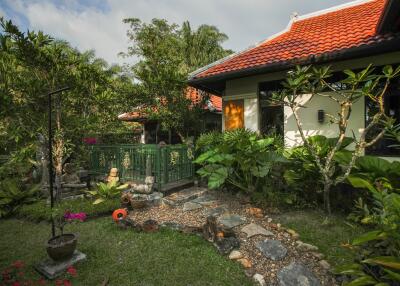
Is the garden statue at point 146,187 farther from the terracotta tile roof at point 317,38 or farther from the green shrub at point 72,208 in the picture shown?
the terracotta tile roof at point 317,38

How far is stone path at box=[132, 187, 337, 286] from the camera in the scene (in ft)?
9.96

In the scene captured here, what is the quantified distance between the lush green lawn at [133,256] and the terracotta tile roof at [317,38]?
15.2 ft

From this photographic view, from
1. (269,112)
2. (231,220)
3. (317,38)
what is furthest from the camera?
(269,112)

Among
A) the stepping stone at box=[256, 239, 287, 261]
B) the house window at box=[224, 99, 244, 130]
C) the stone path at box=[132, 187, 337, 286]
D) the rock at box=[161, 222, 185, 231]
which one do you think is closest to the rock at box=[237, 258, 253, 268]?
the stone path at box=[132, 187, 337, 286]

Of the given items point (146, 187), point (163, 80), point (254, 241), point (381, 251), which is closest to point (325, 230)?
point (254, 241)

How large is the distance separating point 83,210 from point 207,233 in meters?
3.04

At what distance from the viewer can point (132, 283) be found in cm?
292

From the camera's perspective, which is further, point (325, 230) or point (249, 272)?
point (325, 230)

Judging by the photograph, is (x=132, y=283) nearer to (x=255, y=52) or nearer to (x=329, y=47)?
(x=329, y=47)

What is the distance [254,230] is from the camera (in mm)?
4082

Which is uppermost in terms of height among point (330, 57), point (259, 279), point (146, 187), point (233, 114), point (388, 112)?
point (330, 57)

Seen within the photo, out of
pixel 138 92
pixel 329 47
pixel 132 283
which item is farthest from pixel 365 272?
pixel 138 92

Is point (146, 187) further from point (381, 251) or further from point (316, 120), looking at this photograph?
point (381, 251)

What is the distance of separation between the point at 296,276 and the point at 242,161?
2560mm
